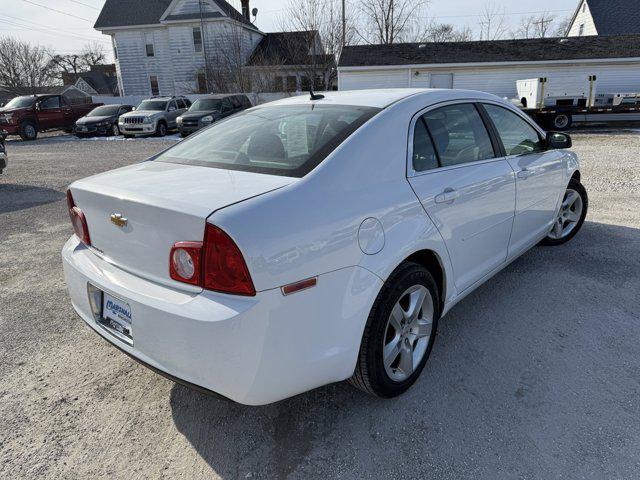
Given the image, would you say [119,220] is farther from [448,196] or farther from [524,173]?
[524,173]

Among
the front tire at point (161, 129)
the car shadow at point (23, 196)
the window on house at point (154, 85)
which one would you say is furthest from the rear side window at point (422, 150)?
the window on house at point (154, 85)

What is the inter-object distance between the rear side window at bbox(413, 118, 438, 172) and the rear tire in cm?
2364

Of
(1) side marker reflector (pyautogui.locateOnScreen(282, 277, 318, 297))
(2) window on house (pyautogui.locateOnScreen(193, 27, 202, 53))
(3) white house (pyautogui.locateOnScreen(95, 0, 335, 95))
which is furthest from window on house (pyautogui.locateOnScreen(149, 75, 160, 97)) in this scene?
(1) side marker reflector (pyautogui.locateOnScreen(282, 277, 318, 297))

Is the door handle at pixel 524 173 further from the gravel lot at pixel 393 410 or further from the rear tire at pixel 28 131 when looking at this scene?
the rear tire at pixel 28 131

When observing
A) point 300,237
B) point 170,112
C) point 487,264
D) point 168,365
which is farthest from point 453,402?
point 170,112

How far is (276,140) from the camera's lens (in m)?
2.77

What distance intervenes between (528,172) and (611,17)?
37.7 meters

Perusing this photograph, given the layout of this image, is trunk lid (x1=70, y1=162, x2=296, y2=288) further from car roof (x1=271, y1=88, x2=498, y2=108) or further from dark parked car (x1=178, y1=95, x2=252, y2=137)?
dark parked car (x1=178, y1=95, x2=252, y2=137)

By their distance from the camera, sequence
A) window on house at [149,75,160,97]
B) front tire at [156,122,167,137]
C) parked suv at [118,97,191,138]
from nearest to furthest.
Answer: parked suv at [118,97,191,138], front tire at [156,122,167,137], window on house at [149,75,160,97]

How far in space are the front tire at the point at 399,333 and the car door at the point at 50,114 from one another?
24.6 m

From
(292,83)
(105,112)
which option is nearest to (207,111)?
(105,112)

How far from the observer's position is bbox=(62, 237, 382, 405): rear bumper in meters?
1.86

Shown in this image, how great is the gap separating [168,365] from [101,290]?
0.61m

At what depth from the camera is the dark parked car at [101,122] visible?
2133 centimetres
